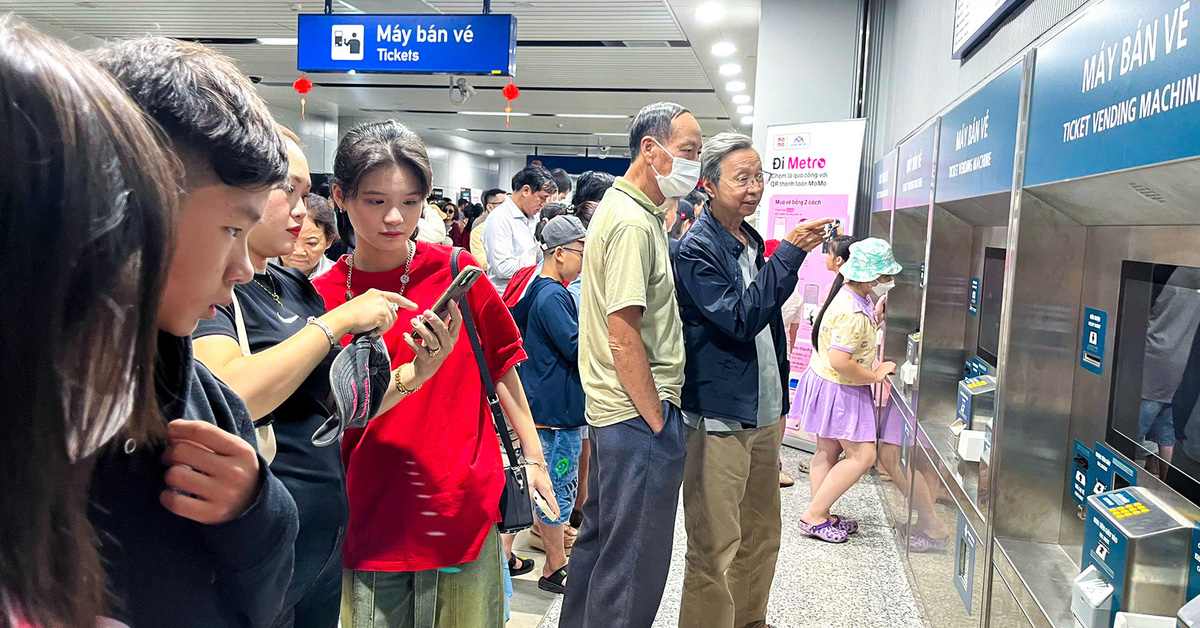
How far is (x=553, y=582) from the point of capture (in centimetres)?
322

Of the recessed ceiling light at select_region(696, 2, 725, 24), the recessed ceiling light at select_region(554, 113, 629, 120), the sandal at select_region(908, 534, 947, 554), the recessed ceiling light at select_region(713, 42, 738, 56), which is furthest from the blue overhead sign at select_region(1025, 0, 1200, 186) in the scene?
the recessed ceiling light at select_region(554, 113, 629, 120)

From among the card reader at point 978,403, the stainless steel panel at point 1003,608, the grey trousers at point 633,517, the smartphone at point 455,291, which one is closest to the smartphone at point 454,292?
the smartphone at point 455,291

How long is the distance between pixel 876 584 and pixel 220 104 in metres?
3.36

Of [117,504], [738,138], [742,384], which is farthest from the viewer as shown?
[738,138]

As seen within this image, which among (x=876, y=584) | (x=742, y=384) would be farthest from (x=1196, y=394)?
(x=876, y=584)

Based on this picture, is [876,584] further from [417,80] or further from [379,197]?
[417,80]

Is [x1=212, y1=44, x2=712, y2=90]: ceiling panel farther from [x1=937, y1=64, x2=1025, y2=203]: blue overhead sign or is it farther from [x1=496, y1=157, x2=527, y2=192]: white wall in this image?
[x1=496, y1=157, x2=527, y2=192]: white wall

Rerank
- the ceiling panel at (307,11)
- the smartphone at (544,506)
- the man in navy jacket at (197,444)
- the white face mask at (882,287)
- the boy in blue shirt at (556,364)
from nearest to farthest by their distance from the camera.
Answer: the man in navy jacket at (197,444), the smartphone at (544,506), the boy in blue shirt at (556,364), the white face mask at (882,287), the ceiling panel at (307,11)

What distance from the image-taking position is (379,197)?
1.56m

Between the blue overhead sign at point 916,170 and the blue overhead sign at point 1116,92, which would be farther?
the blue overhead sign at point 916,170

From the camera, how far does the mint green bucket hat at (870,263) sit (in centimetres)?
371

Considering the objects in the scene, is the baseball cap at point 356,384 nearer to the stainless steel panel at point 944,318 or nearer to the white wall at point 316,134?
the stainless steel panel at point 944,318

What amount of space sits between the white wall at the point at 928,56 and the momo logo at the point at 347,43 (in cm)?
359

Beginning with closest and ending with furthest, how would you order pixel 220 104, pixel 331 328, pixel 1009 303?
pixel 220 104 < pixel 331 328 < pixel 1009 303
